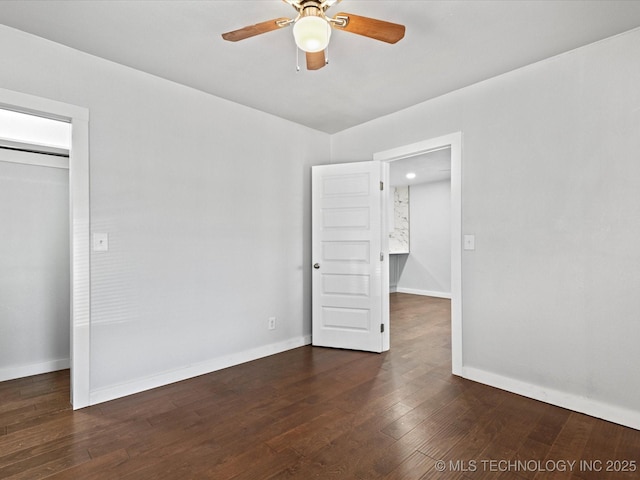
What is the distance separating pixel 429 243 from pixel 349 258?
4.32m

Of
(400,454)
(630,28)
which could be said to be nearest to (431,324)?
(400,454)

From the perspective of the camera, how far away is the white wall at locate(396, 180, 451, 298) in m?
7.27

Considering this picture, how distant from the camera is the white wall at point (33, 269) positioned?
3.10 metres

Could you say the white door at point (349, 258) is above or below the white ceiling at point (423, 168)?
below

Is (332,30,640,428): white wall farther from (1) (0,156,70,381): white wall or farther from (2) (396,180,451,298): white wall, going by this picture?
(2) (396,180,451,298): white wall

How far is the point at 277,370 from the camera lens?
3232 millimetres

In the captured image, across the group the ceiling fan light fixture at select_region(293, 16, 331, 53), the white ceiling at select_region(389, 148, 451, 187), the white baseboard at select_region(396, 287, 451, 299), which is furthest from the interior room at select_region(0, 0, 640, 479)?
the white baseboard at select_region(396, 287, 451, 299)

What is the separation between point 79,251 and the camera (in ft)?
8.16

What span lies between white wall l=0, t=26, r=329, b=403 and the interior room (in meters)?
0.02

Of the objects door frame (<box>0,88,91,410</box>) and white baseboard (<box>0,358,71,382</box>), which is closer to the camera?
door frame (<box>0,88,91,410</box>)

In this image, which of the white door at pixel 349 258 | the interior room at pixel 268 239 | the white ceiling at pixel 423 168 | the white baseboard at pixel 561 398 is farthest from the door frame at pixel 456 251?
the white ceiling at pixel 423 168

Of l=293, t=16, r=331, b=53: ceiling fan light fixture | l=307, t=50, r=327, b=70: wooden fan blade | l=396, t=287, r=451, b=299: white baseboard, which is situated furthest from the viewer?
l=396, t=287, r=451, b=299: white baseboard

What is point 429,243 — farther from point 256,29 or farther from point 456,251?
point 256,29

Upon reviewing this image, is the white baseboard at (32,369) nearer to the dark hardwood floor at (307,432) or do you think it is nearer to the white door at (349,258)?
the dark hardwood floor at (307,432)
